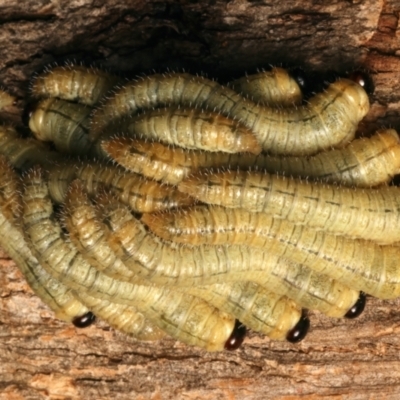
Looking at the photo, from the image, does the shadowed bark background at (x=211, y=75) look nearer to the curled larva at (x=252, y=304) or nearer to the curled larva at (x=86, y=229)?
the curled larva at (x=252, y=304)

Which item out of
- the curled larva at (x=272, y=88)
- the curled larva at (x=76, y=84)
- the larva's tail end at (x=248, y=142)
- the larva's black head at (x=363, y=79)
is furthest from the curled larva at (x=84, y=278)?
the larva's black head at (x=363, y=79)

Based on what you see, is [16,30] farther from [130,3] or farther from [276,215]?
[276,215]

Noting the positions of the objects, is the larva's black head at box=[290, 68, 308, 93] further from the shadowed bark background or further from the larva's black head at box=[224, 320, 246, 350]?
the larva's black head at box=[224, 320, 246, 350]

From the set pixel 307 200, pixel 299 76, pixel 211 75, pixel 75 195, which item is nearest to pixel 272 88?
pixel 299 76

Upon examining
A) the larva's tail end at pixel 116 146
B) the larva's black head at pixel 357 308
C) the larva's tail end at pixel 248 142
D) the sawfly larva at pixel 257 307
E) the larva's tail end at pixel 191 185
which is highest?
the larva's tail end at pixel 116 146

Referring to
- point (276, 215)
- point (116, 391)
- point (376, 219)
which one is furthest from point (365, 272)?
point (116, 391)

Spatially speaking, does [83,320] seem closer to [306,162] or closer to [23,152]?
[23,152]
